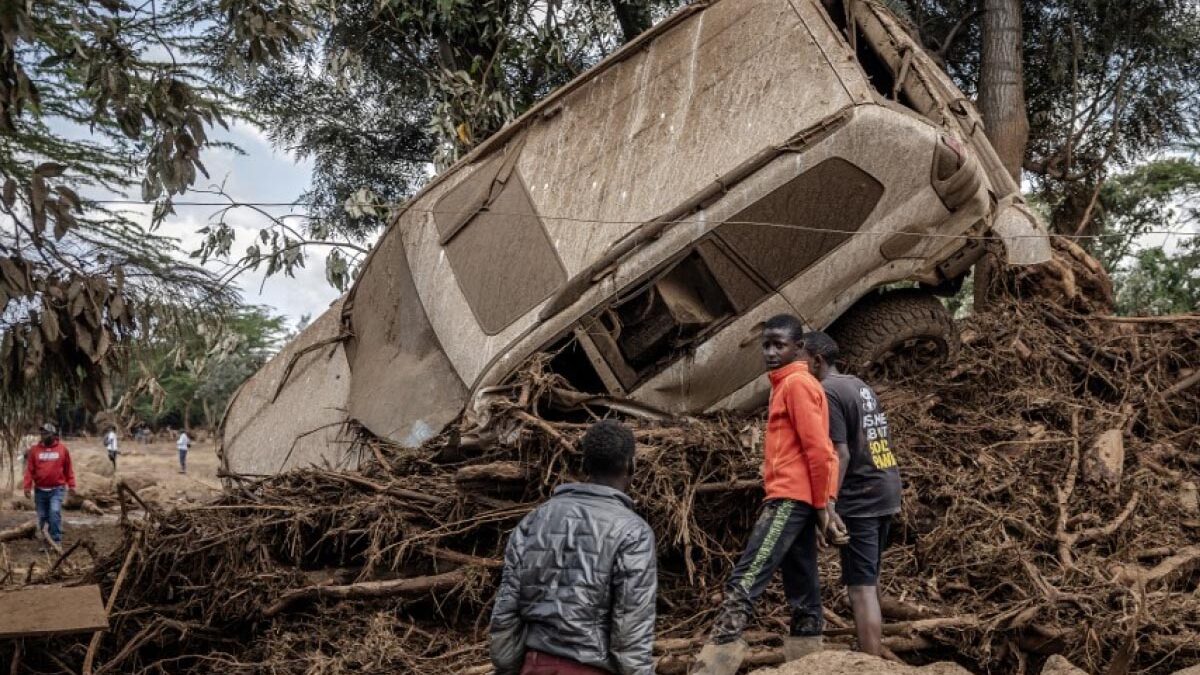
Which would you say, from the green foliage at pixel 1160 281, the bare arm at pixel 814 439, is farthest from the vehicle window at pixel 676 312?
the green foliage at pixel 1160 281

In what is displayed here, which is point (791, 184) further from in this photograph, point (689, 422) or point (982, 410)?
point (982, 410)

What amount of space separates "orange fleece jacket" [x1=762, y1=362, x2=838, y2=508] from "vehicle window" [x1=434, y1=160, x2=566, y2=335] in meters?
1.90

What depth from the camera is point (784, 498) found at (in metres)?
4.38

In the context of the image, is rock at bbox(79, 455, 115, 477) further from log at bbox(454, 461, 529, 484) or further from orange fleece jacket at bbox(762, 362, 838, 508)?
orange fleece jacket at bbox(762, 362, 838, 508)

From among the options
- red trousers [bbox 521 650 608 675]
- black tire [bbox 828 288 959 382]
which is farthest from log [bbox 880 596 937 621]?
red trousers [bbox 521 650 608 675]

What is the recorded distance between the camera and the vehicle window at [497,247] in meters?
6.12

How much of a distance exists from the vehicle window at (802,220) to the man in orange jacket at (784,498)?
1.57 meters

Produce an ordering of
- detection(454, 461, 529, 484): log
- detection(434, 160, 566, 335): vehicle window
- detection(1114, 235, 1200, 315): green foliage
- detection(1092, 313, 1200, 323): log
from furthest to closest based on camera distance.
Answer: detection(1114, 235, 1200, 315): green foliage < detection(1092, 313, 1200, 323): log < detection(434, 160, 566, 335): vehicle window < detection(454, 461, 529, 484): log

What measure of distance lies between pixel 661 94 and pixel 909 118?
4.44 ft

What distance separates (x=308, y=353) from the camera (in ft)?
25.1

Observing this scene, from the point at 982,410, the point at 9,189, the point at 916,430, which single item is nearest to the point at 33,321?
the point at 9,189

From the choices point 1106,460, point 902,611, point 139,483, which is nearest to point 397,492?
point 902,611

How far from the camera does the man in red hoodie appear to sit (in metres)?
11.3

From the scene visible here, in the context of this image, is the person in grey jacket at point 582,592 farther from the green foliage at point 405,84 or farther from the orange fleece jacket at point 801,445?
the green foliage at point 405,84
